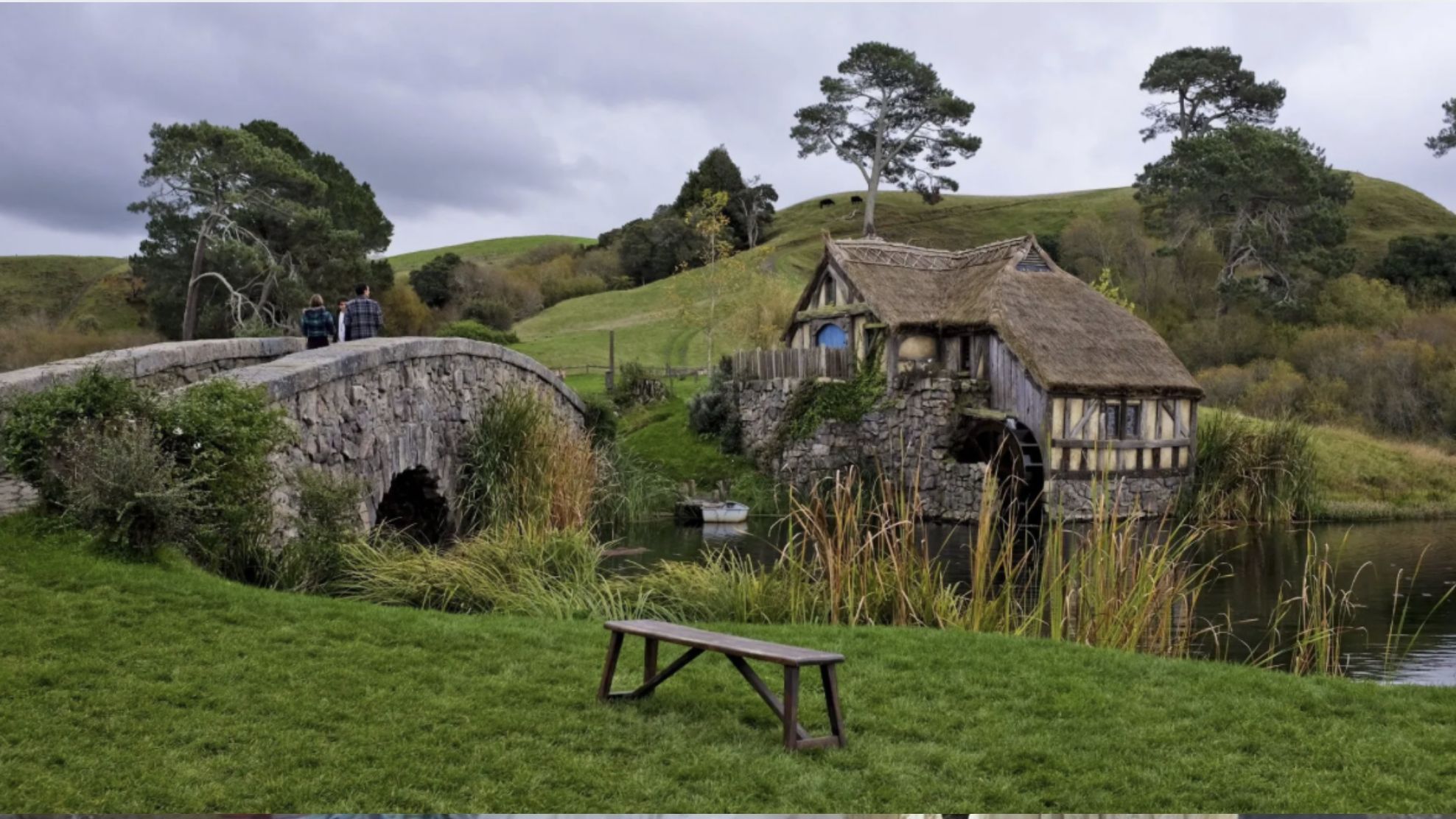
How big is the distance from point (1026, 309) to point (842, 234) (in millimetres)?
41125

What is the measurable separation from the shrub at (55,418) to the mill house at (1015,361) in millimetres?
16593

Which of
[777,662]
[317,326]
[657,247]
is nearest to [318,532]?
[777,662]

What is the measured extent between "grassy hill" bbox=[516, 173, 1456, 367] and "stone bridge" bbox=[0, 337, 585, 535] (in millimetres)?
26504

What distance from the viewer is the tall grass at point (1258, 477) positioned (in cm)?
2511

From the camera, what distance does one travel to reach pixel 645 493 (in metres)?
25.2

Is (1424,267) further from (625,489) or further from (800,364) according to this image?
(625,489)

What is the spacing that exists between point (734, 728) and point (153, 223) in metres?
41.1

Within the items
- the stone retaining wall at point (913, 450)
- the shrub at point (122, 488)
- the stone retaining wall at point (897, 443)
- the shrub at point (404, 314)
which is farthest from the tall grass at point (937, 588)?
the shrub at point (404, 314)

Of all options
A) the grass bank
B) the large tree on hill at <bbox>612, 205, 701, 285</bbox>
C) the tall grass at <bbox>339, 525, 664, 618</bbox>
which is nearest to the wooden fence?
the tall grass at <bbox>339, 525, 664, 618</bbox>

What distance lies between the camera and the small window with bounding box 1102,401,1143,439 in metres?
25.5

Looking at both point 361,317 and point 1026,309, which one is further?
point 1026,309

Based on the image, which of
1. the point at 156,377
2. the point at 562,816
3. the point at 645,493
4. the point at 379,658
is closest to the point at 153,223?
the point at 645,493

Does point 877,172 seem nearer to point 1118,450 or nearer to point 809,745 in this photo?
point 1118,450

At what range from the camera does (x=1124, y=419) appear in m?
25.5
